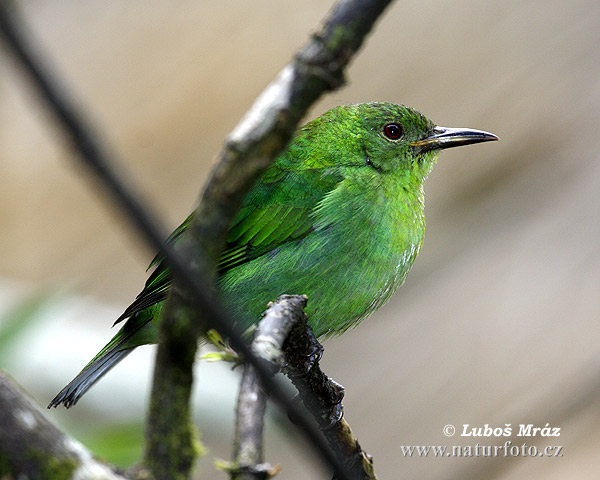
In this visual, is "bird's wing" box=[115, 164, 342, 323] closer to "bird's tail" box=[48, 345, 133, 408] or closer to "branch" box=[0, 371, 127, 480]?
"bird's tail" box=[48, 345, 133, 408]

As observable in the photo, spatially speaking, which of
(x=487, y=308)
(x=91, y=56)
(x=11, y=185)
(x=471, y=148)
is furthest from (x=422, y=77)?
(x=11, y=185)

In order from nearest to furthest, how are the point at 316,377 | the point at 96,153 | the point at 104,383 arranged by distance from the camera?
the point at 96,153, the point at 316,377, the point at 104,383

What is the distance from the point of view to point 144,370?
3723 mm

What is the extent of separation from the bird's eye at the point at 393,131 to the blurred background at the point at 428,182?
2486mm

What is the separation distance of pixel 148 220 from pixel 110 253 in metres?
7.18

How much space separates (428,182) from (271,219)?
415cm

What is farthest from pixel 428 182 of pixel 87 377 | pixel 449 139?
pixel 87 377

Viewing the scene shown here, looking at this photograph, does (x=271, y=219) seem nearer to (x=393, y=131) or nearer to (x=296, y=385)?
(x=393, y=131)

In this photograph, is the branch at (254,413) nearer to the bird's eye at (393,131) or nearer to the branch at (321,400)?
the branch at (321,400)

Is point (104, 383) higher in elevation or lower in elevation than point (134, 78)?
lower

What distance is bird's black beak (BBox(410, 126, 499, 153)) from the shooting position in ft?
11.7

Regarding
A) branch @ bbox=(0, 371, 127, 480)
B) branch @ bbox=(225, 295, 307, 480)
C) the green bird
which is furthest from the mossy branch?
the green bird

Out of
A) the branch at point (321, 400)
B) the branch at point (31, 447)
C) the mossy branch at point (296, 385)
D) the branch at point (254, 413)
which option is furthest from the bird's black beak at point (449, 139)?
the branch at point (31, 447)

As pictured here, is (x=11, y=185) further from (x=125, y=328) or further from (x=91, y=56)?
(x=125, y=328)
